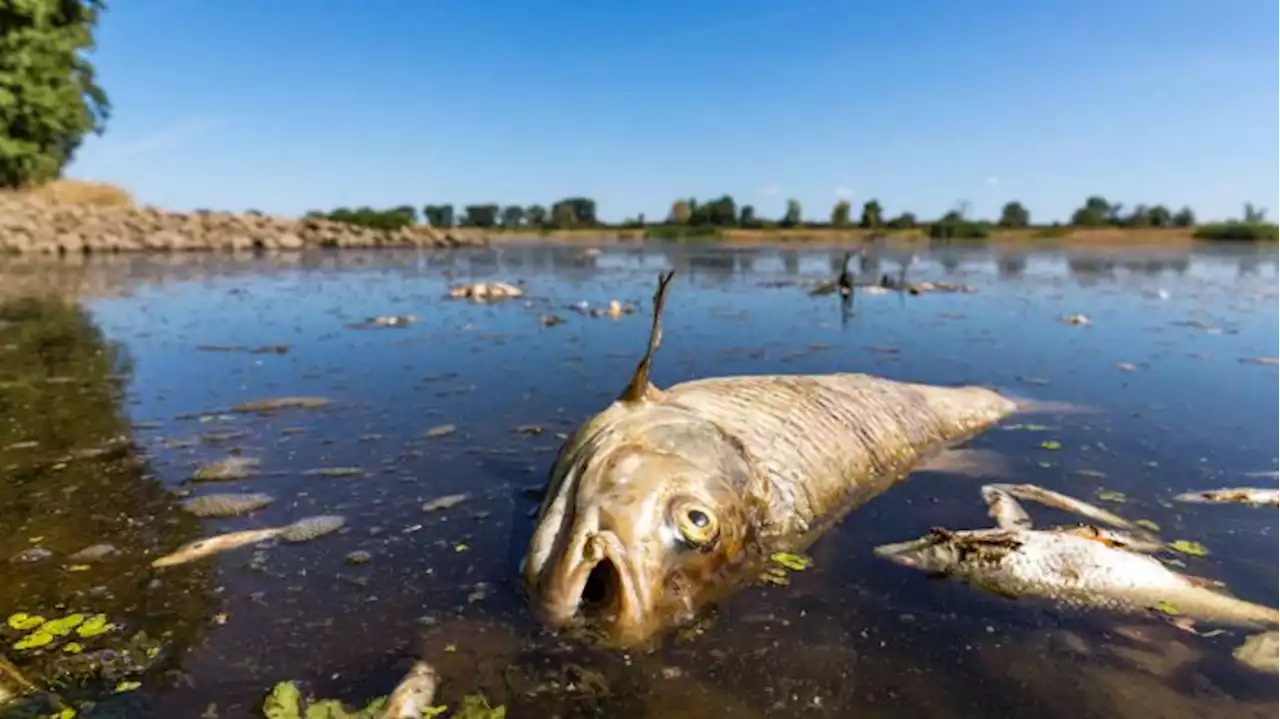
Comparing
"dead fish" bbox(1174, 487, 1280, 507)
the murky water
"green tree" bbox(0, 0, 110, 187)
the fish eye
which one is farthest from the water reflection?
"green tree" bbox(0, 0, 110, 187)

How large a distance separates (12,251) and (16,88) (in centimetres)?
800

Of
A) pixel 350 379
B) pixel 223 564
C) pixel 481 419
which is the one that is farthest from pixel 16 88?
pixel 223 564

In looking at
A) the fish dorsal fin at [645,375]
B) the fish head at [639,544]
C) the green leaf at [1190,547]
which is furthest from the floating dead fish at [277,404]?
the green leaf at [1190,547]

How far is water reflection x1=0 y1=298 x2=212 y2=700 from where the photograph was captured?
400cm

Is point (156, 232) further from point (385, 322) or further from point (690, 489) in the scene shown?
point (690, 489)

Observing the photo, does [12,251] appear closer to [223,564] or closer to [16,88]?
[16,88]

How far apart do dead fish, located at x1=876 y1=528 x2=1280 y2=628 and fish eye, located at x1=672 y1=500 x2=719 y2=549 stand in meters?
1.50

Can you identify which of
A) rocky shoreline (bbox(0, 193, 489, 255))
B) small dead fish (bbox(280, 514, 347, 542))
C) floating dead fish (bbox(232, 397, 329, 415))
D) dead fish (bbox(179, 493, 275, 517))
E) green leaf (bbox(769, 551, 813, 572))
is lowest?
green leaf (bbox(769, 551, 813, 572))

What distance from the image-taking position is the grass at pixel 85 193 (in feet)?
170

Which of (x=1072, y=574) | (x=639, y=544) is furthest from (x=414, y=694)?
(x=1072, y=574)

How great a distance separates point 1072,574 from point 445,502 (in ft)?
15.1

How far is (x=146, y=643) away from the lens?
413cm

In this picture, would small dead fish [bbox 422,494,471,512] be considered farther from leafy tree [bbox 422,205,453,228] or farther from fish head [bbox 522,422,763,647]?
leafy tree [bbox 422,205,453,228]

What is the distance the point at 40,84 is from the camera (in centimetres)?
3925
